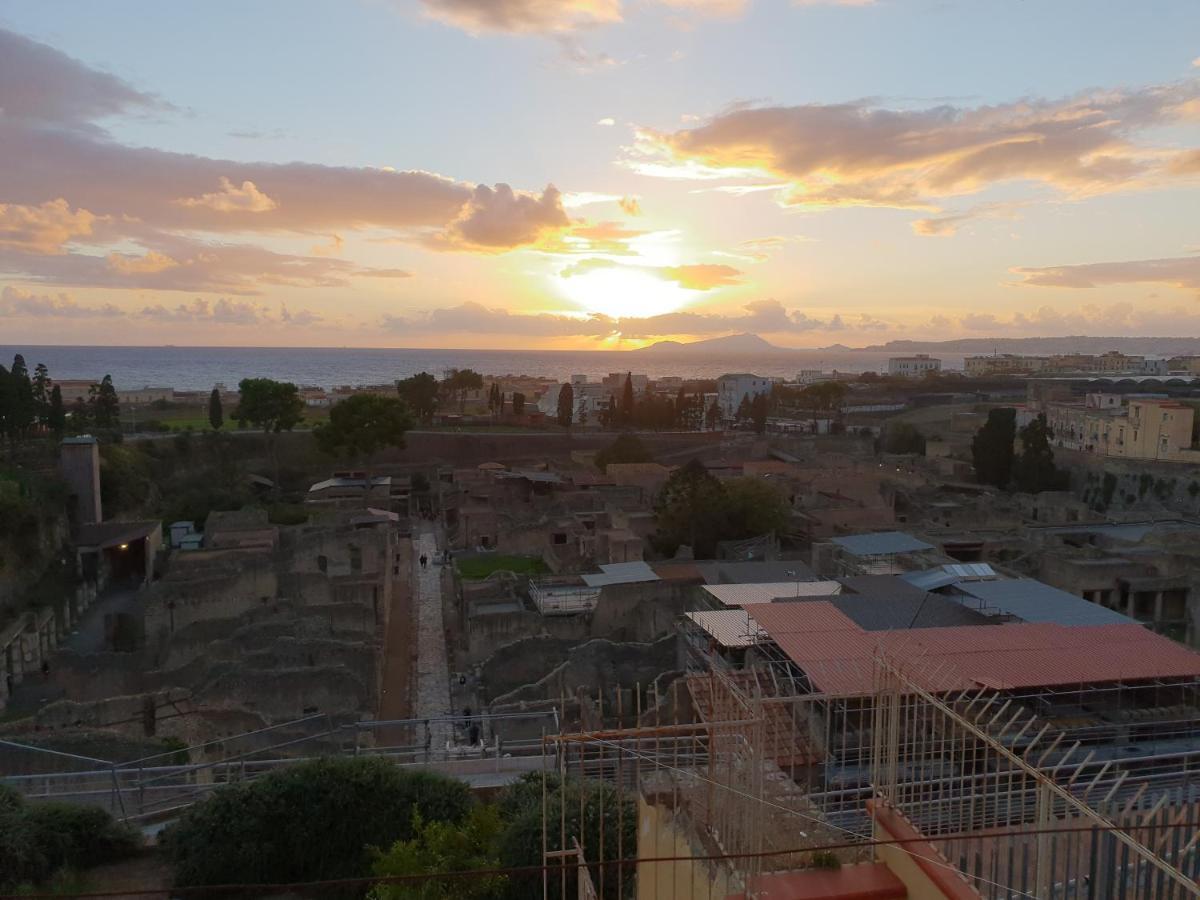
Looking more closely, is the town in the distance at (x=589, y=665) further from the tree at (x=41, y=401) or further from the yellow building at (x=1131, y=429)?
the tree at (x=41, y=401)

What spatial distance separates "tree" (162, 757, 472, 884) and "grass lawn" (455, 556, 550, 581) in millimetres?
15141

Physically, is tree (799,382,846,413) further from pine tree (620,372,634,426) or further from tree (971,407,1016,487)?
tree (971,407,1016,487)

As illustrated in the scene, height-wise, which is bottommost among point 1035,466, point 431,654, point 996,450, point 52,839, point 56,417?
point 431,654

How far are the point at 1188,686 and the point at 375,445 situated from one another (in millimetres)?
33545

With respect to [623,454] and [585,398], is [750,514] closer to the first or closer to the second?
[623,454]

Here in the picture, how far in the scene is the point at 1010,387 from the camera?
4090 inches

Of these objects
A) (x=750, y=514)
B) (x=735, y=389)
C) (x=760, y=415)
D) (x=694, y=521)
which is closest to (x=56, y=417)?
(x=694, y=521)

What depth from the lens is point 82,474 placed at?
29797 mm

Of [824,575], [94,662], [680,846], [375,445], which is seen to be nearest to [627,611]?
[824,575]

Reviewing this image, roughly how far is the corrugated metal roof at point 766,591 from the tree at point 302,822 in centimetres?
978

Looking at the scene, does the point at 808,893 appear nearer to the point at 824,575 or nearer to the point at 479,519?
the point at 824,575

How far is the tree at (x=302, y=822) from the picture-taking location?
9.45 metres

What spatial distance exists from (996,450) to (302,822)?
36663 millimetres

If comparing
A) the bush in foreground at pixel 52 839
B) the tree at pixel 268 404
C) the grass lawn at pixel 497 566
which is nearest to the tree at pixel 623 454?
the tree at pixel 268 404
